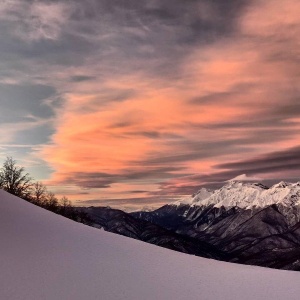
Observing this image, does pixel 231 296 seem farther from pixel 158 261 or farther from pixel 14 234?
pixel 14 234

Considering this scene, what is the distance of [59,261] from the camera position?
34.8 feet

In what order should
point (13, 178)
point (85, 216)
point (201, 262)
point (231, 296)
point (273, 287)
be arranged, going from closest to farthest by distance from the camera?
point (231, 296) → point (273, 287) → point (201, 262) → point (13, 178) → point (85, 216)

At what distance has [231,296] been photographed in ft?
33.1

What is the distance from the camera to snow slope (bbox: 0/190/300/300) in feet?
30.1

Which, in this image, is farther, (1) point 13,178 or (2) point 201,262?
(1) point 13,178

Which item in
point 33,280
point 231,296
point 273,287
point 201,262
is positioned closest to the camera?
point 33,280

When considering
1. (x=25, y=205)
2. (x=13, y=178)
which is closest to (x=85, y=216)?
(x=13, y=178)

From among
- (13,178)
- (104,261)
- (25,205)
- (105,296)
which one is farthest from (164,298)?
(13,178)

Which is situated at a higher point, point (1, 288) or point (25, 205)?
point (25, 205)

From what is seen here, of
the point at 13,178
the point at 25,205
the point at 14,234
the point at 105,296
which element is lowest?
the point at 105,296

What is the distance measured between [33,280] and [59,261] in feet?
4.95

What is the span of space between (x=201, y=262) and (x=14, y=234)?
5.25 meters

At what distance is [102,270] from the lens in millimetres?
10539

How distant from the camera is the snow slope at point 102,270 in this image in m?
9.16
